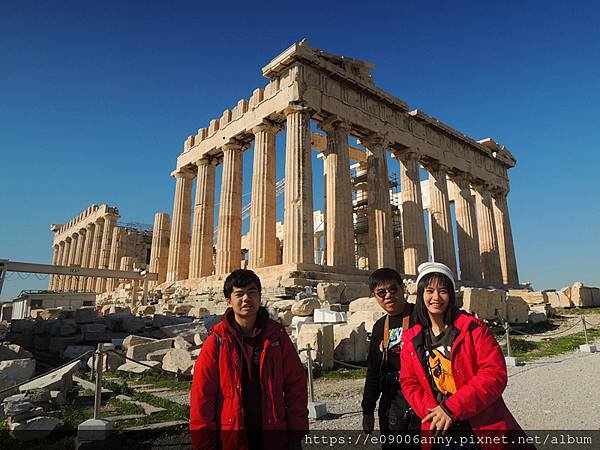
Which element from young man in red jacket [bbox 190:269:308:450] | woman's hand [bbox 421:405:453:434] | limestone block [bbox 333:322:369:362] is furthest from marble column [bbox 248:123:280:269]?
woman's hand [bbox 421:405:453:434]

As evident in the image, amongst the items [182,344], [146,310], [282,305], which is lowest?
[182,344]

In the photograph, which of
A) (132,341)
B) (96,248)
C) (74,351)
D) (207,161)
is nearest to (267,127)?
(207,161)

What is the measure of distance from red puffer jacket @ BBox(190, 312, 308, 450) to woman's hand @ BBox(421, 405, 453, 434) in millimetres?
825

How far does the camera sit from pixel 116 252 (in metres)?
39.3

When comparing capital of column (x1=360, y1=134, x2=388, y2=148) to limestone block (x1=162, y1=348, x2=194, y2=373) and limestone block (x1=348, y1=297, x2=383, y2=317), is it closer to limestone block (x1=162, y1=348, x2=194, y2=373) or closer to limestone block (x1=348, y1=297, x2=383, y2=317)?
limestone block (x1=348, y1=297, x2=383, y2=317)

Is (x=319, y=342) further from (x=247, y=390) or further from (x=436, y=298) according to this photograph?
(x=436, y=298)

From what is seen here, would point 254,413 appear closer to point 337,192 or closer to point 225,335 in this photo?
point 225,335

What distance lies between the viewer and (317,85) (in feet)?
65.6

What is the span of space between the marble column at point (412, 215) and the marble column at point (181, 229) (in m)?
13.3

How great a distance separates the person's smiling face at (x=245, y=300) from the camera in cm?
283

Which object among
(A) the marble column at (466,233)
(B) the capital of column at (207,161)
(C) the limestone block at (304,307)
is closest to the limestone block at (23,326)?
(C) the limestone block at (304,307)

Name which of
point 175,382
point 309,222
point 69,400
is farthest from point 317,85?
point 69,400

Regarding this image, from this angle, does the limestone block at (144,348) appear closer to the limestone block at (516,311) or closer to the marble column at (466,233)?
the limestone block at (516,311)

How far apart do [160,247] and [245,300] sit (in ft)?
88.9
